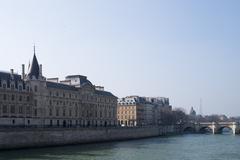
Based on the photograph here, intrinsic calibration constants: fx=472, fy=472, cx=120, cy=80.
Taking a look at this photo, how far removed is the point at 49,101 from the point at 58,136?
15133 millimetres

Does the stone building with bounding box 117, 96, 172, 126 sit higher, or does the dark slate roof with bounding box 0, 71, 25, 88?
the dark slate roof with bounding box 0, 71, 25, 88

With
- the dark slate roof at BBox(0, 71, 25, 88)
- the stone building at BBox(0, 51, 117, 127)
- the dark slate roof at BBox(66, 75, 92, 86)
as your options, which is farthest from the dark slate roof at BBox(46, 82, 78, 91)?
the dark slate roof at BBox(0, 71, 25, 88)

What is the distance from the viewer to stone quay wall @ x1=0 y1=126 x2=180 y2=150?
64062mm

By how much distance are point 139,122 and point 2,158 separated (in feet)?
324

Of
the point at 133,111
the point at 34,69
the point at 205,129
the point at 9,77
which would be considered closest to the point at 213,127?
the point at 205,129

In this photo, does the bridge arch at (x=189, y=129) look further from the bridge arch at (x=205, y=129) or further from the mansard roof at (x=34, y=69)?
the mansard roof at (x=34, y=69)

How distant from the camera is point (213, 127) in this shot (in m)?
137

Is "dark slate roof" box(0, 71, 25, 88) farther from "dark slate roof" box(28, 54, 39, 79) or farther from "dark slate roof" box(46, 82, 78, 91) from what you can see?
"dark slate roof" box(46, 82, 78, 91)

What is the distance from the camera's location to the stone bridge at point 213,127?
132375 millimetres

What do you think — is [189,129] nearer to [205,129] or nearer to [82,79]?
[205,129]

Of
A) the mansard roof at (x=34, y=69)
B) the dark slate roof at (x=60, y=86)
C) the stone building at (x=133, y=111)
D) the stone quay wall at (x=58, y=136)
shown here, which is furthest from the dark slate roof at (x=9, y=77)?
the stone building at (x=133, y=111)

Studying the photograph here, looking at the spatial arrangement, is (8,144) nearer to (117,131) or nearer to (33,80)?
(33,80)

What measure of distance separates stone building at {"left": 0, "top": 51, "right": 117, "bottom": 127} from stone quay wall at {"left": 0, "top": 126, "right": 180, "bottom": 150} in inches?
260

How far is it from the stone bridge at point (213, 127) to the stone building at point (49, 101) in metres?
36.5
